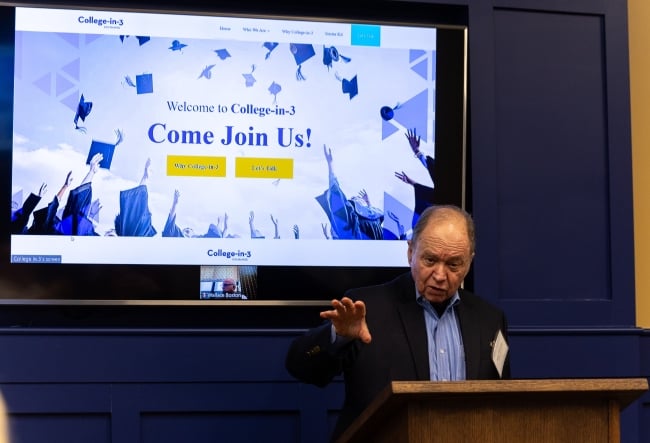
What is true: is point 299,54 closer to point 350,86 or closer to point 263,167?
point 350,86

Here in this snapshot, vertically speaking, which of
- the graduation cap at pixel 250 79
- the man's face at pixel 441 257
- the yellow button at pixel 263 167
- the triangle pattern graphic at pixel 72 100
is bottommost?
the man's face at pixel 441 257

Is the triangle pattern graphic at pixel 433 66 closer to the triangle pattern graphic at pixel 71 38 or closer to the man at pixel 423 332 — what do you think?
the man at pixel 423 332

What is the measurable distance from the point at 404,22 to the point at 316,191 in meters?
0.78

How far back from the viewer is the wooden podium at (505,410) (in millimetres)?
1944

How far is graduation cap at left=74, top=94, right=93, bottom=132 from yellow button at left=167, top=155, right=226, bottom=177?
0.34 m

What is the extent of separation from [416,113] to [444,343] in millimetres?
1274

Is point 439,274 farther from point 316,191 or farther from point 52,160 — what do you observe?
point 52,160

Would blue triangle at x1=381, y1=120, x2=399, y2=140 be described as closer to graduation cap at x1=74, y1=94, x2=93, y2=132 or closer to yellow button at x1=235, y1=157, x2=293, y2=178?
yellow button at x1=235, y1=157, x2=293, y2=178

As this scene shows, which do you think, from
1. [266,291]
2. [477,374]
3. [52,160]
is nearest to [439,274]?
[477,374]

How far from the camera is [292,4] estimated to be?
3.84 metres

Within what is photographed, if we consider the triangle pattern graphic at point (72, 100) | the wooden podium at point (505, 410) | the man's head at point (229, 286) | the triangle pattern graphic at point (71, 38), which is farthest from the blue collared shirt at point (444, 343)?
the triangle pattern graphic at point (71, 38)

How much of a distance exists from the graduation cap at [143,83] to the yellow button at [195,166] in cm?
27

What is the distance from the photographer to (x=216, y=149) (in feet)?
12.0

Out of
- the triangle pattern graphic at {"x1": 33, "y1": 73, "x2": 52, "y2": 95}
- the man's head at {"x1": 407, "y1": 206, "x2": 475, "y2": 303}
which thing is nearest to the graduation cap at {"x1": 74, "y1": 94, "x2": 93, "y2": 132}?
the triangle pattern graphic at {"x1": 33, "y1": 73, "x2": 52, "y2": 95}
